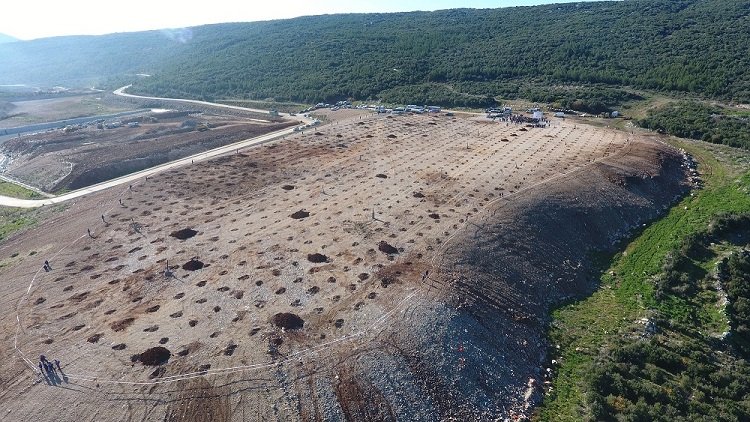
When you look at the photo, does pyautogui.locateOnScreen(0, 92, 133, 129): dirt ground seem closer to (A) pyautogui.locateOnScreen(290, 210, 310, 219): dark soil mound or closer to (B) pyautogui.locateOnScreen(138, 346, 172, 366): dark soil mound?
(A) pyautogui.locateOnScreen(290, 210, 310, 219): dark soil mound

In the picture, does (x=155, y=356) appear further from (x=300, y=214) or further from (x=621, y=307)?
(x=621, y=307)

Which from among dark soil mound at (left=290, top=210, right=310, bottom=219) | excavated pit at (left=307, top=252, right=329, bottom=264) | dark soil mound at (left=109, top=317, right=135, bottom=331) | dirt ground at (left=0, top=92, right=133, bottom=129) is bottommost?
dirt ground at (left=0, top=92, right=133, bottom=129)

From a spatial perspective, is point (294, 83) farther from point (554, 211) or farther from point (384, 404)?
point (384, 404)

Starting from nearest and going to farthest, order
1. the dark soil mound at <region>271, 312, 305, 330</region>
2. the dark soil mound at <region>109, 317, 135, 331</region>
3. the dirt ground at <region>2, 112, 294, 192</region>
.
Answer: the dark soil mound at <region>271, 312, 305, 330</region>, the dark soil mound at <region>109, 317, 135, 331</region>, the dirt ground at <region>2, 112, 294, 192</region>

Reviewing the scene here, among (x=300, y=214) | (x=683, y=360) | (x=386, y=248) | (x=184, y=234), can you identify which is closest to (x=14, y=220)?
(x=184, y=234)

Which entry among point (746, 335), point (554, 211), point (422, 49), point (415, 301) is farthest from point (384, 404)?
point (422, 49)

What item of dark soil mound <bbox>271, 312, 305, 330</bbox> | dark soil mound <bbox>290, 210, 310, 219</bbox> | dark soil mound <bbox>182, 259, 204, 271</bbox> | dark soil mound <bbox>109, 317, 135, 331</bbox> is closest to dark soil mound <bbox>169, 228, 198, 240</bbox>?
dark soil mound <bbox>182, 259, 204, 271</bbox>

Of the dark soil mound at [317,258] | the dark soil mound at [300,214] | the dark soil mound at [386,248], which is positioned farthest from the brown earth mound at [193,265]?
the dark soil mound at [386,248]
